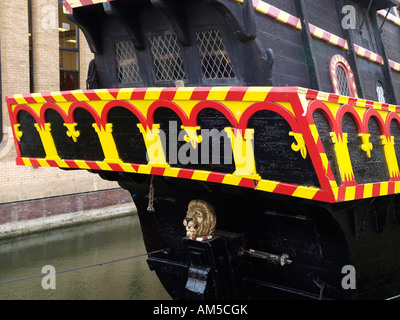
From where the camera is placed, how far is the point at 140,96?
12.9ft

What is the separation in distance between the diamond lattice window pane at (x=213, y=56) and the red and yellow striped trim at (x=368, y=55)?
2.19 m

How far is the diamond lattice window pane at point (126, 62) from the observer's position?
511 centimetres

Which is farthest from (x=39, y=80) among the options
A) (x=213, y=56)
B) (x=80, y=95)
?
(x=213, y=56)

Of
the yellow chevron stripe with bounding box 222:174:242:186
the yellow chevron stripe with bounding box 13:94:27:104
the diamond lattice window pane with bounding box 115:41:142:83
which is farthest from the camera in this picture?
the diamond lattice window pane with bounding box 115:41:142:83

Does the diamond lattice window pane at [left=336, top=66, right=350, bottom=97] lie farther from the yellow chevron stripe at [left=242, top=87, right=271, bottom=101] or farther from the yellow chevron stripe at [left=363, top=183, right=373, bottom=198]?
the yellow chevron stripe at [left=242, top=87, right=271, bottom=101]

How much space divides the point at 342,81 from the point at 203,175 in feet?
8.18

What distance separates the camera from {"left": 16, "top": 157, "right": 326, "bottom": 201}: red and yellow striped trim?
325 centimetres

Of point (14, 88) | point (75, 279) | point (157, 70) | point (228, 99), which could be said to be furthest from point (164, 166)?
point (14, 88)

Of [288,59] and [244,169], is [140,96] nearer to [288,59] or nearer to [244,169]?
[244,169]

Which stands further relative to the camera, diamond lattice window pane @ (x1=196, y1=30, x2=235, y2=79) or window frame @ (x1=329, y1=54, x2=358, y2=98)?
window frame @ (x1=329, y1=54, x2=358, y2=98)

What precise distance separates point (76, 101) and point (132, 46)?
1.04 m

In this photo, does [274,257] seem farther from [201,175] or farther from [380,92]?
[380,92]

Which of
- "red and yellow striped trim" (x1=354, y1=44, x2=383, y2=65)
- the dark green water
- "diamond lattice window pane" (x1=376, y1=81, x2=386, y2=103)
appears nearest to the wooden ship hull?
"red and yellow striped trim" (x1=354, y1=44, x2=383, y2=65)

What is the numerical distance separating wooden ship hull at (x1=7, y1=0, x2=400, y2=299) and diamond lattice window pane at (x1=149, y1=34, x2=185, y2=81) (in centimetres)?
2
